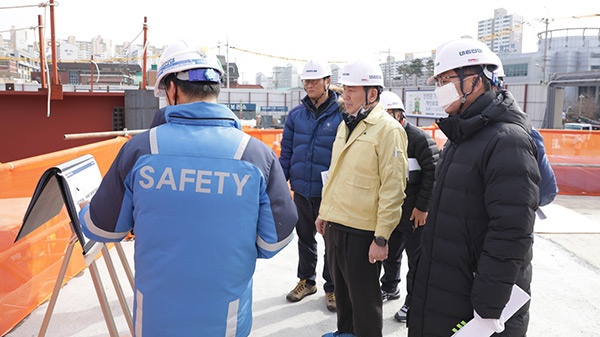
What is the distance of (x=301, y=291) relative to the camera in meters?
4.46

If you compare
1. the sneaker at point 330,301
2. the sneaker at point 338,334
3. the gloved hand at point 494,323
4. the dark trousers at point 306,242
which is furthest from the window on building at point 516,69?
the gloved hand at point 494,323

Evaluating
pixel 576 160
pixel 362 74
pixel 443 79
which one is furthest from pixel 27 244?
pixel 576 160

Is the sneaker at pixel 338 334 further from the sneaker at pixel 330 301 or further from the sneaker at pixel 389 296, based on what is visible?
the sneaker at pixel 389 296

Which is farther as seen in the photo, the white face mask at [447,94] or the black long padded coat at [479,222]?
the white face mask at [447,94]

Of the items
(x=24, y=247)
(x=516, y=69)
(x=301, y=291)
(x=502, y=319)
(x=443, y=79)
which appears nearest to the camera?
(x=502, y=319)

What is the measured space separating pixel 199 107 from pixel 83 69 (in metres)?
48.0

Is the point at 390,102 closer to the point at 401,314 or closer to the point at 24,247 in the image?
the point at 401,314

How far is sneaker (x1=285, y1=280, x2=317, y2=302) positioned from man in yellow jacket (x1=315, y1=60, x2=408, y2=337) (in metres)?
1.06

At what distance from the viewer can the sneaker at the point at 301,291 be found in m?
4.38

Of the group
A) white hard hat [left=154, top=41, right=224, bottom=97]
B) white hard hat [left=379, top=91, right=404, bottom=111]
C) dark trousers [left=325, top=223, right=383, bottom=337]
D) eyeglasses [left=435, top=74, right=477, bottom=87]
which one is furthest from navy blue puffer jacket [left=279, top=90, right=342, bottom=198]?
white hard hat [left=154, top=41, right=224, bottom=97]

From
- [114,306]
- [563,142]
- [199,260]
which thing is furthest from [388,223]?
[563,142]

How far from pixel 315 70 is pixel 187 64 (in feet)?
7.77

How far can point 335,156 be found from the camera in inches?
138

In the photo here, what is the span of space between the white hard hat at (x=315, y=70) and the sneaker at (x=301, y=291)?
6.51ft
